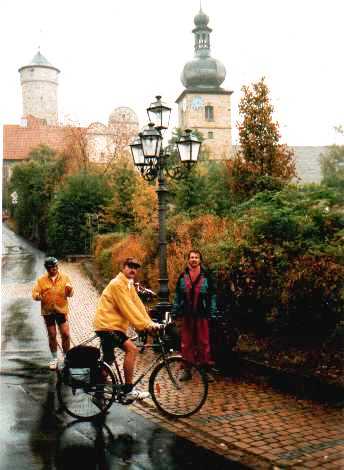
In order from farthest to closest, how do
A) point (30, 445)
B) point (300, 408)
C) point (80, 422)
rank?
point (300, 408) → point (80, 422) → point (30, 445)

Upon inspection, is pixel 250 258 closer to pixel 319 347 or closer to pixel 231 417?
pixel 319 347

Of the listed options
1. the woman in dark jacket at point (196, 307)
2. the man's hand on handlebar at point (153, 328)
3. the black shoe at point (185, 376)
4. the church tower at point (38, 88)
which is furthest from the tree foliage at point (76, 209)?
the church tower at point (38, 88)

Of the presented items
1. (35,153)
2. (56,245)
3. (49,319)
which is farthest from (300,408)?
(35,153)

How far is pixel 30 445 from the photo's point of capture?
557 cm

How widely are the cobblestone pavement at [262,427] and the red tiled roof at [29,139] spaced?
1181 inches

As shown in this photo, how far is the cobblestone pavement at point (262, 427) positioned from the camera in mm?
5422

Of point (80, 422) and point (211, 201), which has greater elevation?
point (211, 201)

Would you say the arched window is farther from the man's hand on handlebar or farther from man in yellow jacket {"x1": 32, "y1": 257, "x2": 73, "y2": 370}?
the man's hand on handlebar

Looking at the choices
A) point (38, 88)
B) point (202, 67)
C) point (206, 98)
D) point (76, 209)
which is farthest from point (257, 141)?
point (38, 88)

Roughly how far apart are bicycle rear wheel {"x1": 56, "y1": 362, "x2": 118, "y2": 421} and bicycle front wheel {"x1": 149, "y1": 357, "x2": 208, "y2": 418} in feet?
1.55

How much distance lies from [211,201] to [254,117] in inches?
222

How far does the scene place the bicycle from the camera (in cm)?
654

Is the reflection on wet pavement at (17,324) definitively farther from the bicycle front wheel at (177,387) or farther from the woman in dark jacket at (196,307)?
the bicycle front wheel at (177,387)

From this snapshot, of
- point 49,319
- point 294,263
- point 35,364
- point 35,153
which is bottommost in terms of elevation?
point 35,364
